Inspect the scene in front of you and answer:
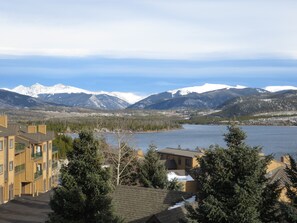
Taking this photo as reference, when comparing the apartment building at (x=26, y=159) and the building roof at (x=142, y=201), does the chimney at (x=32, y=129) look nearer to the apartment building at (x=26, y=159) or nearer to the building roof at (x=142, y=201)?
the apartment building at (x=26, y=159)

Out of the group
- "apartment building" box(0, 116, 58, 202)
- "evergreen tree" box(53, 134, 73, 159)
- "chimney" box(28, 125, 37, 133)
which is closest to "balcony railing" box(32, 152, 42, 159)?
"apartment building" box(0, 116, 58, 202)

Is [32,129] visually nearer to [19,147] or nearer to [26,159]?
[26,159]

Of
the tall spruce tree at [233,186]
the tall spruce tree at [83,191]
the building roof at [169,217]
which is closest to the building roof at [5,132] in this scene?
the tall spruce tree at [83,191]

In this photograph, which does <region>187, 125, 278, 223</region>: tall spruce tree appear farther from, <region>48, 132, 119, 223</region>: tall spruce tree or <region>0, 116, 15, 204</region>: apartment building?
<region>0, 116, 15, 204</region>: apartment building

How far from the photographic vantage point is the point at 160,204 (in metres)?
20.2

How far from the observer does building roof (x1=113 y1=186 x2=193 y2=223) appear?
1997 centimetres

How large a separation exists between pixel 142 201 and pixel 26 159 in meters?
27.9

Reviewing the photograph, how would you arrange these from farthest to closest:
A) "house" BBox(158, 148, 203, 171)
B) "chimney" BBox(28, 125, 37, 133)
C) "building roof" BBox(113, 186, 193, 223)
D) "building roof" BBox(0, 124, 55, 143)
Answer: "house" BBox(158, 148, 203, 171) < "chimney" BBox(28, 125, 37, 133) < "building roof" BBox(0, 124, 55, 143) < "building roof" BBox(113, 186, 193, 223)

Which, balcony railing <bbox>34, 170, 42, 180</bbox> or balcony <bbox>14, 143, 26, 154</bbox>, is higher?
balcony <bbox>14, 143, 26, 154</bbox>

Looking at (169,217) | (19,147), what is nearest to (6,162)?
(19,147)

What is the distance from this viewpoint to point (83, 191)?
61.1 ft

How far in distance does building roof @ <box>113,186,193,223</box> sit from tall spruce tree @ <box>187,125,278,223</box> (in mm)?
5361

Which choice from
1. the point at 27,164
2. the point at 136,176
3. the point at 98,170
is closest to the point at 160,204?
the point at 98,170

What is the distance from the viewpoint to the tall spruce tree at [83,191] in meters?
18.2
